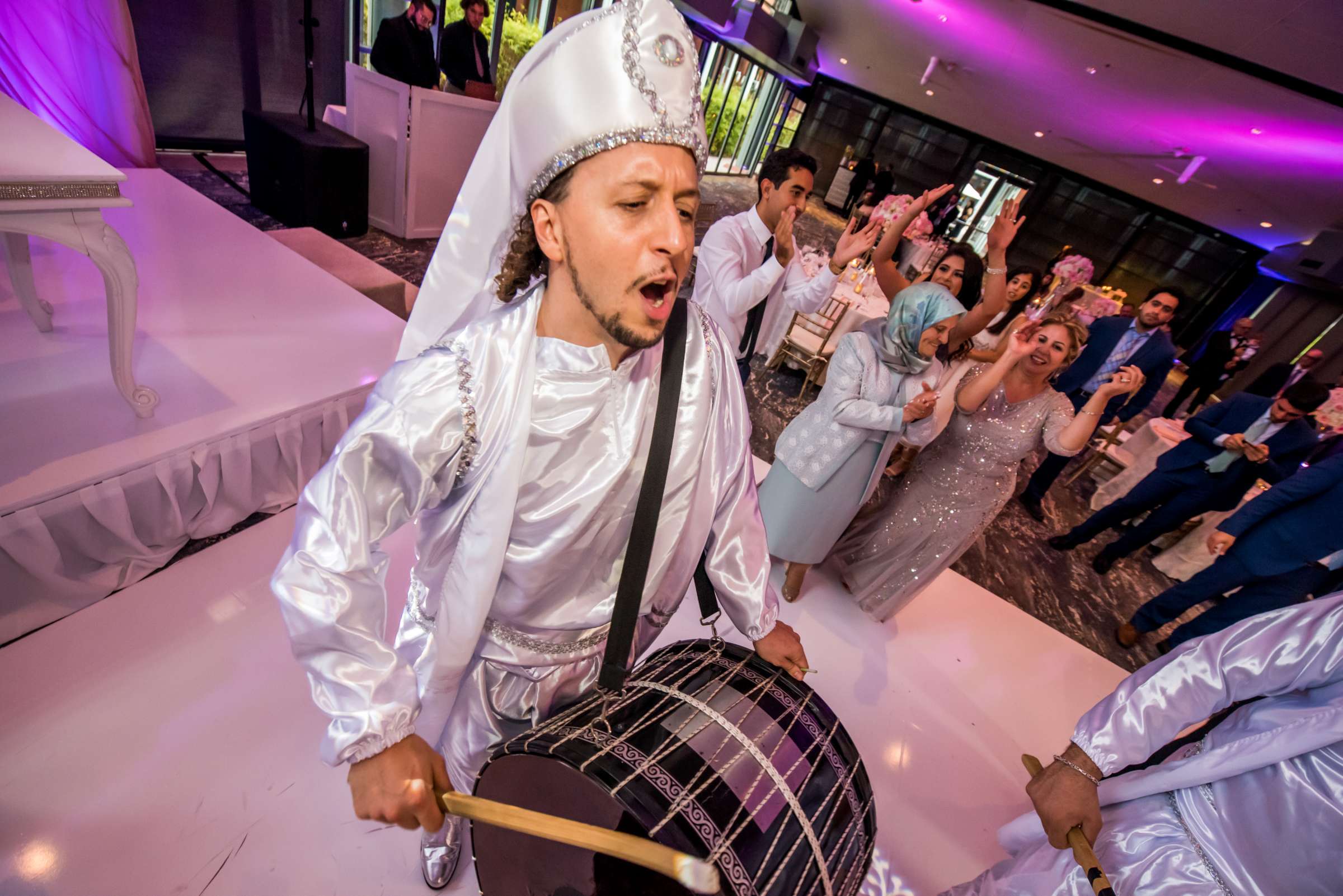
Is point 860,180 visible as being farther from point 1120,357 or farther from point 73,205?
point 73,205

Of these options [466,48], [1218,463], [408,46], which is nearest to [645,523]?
[1218,463]

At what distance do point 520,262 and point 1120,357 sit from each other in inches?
236

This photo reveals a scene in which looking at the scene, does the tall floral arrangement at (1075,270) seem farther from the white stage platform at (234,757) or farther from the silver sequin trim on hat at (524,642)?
the silver sequin trim on hat at (524,642)

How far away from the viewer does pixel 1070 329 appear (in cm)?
229

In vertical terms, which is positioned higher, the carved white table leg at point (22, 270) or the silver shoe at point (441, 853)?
the carved white table leg at point (22, 270)

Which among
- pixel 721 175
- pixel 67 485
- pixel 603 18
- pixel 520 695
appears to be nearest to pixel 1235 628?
pixel 520 695

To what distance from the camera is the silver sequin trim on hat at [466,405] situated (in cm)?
95

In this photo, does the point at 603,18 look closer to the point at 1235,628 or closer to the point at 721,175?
the point at 1235,628

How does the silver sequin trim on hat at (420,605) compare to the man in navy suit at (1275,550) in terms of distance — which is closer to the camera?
the silver sequin trim on hat at (420,605)

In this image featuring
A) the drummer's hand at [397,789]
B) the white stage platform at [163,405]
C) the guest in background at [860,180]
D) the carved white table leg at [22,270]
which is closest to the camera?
the drummer's hand at [397,789]

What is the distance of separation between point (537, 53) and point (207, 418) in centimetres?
187

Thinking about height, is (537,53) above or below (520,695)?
above

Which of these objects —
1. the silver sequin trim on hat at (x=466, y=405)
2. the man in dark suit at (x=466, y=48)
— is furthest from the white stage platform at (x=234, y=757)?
the man in dark suit at (x=466, y=48)

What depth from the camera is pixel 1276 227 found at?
33.7ft
